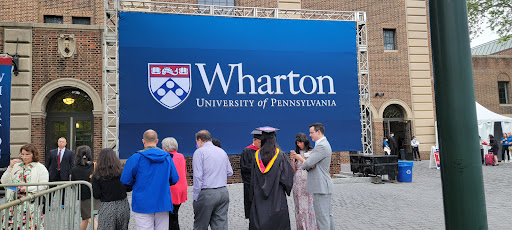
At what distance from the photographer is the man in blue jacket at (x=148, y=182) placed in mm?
4949

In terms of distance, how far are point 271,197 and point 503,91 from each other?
100 ft

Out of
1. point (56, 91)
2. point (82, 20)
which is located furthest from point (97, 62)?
point (82, 20)

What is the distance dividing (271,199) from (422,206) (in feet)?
17.4

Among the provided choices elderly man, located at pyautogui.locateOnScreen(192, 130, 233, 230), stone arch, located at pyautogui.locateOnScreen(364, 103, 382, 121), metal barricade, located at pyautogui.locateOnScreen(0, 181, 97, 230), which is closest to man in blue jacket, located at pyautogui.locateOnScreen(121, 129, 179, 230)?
elderly man, located at pyautogui.locateOnScreen(192, 130, 233, 230)

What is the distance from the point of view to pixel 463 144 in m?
1.84

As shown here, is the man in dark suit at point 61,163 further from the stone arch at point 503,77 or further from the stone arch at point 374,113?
the stone arch at point 503,77

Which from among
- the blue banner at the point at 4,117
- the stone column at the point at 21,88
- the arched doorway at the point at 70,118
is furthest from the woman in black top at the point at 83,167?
the arched doorway at the point at 70,118

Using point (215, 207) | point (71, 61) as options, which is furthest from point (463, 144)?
point (71, 61)

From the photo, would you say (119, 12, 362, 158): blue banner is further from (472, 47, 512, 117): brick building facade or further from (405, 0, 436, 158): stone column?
(472, 47, 512, 117): brick building facade

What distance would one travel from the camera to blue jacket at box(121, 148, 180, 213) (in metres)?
4.95

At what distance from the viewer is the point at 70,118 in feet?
48.8

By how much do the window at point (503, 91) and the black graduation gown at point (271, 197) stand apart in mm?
29927

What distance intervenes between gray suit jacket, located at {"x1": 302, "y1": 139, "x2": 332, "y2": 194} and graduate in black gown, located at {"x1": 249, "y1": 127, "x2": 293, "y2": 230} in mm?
401

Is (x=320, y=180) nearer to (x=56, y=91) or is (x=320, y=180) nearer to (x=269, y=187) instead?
(x=269, y=187)
